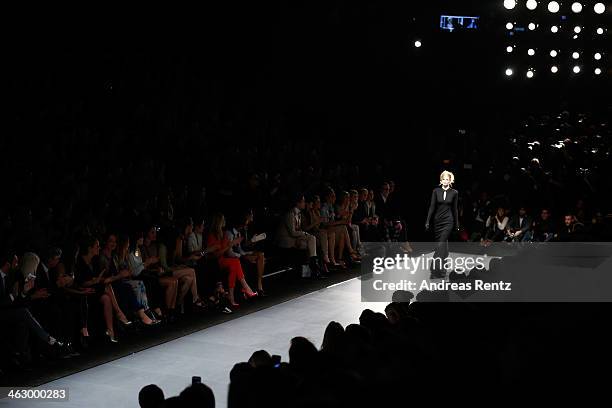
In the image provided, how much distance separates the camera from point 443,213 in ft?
27.6

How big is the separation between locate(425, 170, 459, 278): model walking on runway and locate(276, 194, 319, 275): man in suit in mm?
1317

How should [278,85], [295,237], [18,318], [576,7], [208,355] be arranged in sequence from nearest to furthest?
[18,318] < [208,355] < [295,237] < [278,85] < [576,7]

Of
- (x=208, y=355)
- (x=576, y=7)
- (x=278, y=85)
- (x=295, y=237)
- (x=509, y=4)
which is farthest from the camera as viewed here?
(x=576, y=7)

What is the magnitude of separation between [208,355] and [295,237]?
3.19 meters

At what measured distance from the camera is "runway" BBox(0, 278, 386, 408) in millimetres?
4688

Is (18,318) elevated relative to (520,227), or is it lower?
lower

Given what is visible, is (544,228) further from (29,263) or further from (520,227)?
(29,263)

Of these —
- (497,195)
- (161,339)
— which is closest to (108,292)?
(161,339)

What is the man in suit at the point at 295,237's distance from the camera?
28.1 ft

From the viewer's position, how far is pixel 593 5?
17797 millimetres

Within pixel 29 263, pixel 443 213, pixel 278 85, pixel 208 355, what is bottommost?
pixel 208 355

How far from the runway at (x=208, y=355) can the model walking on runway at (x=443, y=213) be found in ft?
4.46

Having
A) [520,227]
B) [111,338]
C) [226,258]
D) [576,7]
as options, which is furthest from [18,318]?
[576,7]

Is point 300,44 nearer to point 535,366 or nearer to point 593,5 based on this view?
point 593,5
